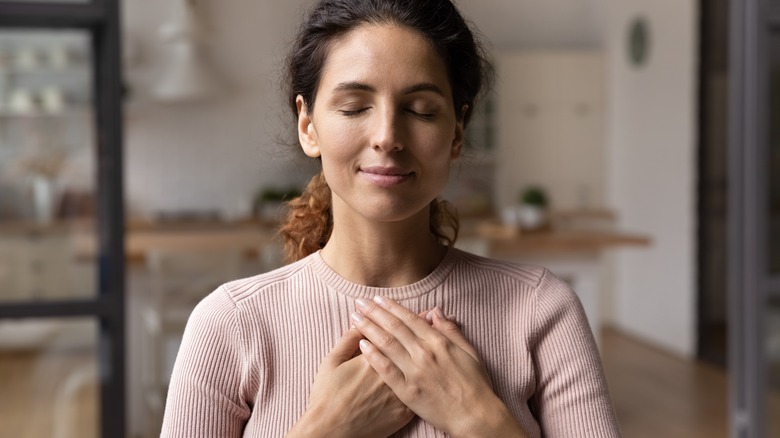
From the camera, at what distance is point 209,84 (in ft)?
22.6

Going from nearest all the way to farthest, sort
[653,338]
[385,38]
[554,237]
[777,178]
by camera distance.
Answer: [385,38] → [777,178] → [554,237] → [653,338]

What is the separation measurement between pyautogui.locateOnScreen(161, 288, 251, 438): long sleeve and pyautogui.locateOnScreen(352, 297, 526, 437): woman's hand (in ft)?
0.42

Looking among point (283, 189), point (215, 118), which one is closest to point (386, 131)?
point (283, 189)

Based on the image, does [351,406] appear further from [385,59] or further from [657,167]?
[657,167]

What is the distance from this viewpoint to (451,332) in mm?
964

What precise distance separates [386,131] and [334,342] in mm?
232

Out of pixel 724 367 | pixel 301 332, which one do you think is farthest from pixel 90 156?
pixel 724 367

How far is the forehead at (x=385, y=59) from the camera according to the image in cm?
90

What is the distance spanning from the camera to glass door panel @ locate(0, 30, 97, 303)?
2.30 meters

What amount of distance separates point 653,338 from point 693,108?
161 centimetres

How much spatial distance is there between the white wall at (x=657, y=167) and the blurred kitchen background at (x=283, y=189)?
20 mm

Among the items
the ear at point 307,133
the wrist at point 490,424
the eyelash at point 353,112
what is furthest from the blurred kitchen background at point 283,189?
the wrist at point 490,424

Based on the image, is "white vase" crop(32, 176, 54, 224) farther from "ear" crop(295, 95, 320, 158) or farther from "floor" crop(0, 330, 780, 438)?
"ear" crop(295, 95, 320, 158)

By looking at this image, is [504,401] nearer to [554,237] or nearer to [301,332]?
[301,332]
